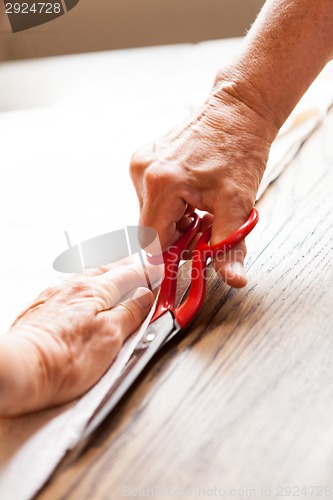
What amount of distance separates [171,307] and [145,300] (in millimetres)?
47

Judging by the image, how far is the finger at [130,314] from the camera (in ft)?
2.38

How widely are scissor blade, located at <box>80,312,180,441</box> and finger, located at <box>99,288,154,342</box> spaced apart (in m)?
0.04

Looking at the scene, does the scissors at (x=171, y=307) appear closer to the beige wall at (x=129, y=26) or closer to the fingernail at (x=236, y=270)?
the fingernail at (x=236, y=270)

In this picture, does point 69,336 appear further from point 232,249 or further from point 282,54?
point 282,54

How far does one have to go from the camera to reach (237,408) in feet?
2.05

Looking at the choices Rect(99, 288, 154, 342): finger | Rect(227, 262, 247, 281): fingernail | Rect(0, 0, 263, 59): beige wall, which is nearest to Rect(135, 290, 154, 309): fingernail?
Rect(99, 288, 154, 342): finger

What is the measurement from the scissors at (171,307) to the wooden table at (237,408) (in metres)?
0.02

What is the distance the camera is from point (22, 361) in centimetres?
60

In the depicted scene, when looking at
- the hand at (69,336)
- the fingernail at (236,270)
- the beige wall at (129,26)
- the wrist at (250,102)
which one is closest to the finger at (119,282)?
the hand at (69,336)

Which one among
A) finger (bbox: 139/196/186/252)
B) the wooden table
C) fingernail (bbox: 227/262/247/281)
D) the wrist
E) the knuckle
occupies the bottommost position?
the wooden table

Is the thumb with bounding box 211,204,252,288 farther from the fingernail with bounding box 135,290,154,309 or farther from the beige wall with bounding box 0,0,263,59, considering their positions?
the beige wall with bounding box 0,0,263,59

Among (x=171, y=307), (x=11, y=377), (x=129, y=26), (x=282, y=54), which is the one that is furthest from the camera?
(x=129, y=26)

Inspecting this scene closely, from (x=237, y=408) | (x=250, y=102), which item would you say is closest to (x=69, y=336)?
(x=237, y=408)

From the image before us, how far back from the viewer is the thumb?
30.3 inches
